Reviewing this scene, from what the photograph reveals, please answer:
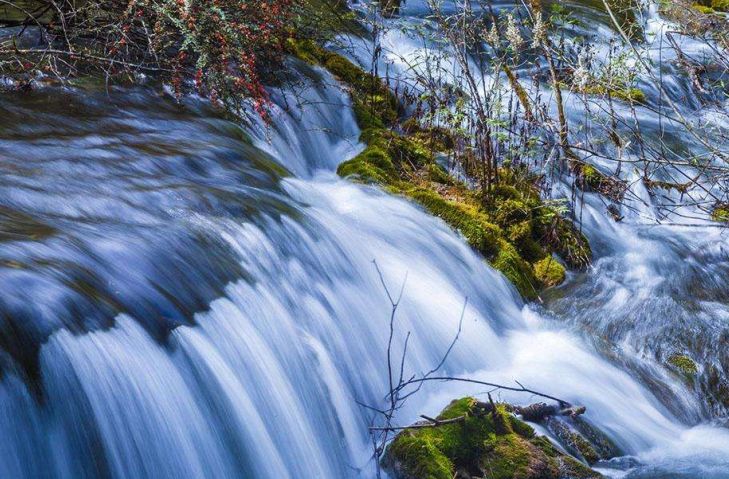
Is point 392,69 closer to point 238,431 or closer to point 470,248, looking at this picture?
point 470,248

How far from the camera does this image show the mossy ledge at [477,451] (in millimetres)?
4281

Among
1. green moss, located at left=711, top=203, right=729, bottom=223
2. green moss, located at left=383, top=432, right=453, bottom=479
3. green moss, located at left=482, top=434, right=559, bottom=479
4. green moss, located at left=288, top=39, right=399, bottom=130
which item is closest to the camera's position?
green moss, located at left=383, top=432, right=453, bottom=479


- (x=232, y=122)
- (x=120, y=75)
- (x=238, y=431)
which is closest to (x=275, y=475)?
(x=238, y=431)

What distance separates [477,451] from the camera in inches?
177

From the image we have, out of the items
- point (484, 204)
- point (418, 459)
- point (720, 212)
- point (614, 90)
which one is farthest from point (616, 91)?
point (418, 459)

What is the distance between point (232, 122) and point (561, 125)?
283 cm

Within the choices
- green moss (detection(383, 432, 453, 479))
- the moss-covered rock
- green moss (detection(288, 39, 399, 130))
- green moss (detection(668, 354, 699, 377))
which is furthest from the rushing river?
the moss-covered rock

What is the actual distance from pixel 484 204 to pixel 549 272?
0.79 m

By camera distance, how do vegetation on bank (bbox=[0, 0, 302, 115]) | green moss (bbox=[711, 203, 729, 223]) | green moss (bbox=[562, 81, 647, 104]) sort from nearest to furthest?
1. green moss (bbox=[711, 203, 729, 223])
2. green moss (bbox=[562, 81, 647, 104])
3. vegetation on bank (bbox=[0, 0, 302, 115])

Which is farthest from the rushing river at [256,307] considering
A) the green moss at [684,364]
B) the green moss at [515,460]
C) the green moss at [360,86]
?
the green moss at [515,460]

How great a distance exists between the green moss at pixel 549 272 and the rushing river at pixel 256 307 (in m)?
0.19

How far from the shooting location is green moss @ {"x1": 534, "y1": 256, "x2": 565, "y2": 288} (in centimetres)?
728

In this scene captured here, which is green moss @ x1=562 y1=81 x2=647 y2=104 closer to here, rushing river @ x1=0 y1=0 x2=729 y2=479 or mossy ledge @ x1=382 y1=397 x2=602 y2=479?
rushing river @ x1=0 y1=0 x2=729 y2=479

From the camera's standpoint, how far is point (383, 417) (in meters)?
4.86
